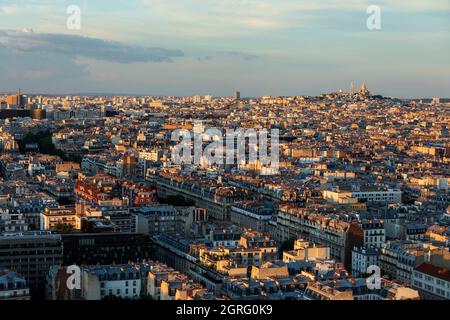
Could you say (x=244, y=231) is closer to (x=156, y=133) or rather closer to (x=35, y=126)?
(x=156, y=133)

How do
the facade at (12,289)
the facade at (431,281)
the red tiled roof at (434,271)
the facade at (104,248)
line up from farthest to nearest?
the facade at (104,248)
the red tiled roof at (434,271)
the facade at (431,281)
the facade at (12,289)

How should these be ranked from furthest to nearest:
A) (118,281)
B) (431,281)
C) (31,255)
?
(31,255) → (431,281) → (118,281)

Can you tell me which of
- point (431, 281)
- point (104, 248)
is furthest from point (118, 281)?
point (431, 281)

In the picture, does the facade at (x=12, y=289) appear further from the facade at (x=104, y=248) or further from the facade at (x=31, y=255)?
the facade at (x=104, y=248)

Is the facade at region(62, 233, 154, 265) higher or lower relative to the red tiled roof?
lower

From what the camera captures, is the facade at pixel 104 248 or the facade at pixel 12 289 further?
the facade at pixel 104 248

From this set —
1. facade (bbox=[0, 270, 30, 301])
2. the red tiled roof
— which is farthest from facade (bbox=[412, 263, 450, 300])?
facade (bbox=[0, 270, 30, 301])

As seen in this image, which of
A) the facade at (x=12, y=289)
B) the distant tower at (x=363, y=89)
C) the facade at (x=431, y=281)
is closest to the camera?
the facade at (x=12, y=289)

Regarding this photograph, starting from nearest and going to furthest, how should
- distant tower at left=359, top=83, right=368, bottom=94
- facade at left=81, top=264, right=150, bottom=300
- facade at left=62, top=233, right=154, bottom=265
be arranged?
facade at left=81, top=264, right=150, bottom=300 < facade at left=62, top=233, right=154, bottom=265 < distant tower at left=359, top=83, right=368, bottom=94

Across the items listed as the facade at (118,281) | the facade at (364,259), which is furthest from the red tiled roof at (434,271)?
the facade at (118,281)

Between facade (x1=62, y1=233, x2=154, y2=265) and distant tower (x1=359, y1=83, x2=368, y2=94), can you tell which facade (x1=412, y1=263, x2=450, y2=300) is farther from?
distant tower (x1=359, y1=83, x2=368, y2=94)

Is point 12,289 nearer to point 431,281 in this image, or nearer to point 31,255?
point 31,255

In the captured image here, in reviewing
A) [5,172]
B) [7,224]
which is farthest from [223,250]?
[5,172]
